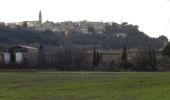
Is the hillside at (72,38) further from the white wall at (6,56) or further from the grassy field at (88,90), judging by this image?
the grassy field at (88,90)

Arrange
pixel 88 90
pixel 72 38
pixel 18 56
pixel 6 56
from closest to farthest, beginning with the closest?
pixel 88 90 → pixel 6 56 → pixel 18 56 → pixel 72 38

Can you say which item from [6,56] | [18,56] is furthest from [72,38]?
[6,56]

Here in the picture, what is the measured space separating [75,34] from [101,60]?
210 feet

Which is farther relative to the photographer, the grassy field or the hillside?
the hillside

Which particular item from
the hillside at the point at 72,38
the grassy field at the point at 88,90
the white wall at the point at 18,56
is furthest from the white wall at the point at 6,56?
the grassy field at the point at 88,90

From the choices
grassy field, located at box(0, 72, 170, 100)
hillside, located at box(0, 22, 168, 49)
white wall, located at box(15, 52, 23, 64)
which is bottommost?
grassy field, located at box(0, 72, 170, 100)

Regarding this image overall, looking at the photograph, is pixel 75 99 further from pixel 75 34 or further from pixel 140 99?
pixel 75 34

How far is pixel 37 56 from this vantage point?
296ft

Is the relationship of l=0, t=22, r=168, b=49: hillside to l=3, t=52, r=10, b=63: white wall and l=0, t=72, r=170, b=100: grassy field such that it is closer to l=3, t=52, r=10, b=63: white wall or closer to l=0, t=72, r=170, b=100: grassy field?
l=3, t=52, r=10, b=63: white wall

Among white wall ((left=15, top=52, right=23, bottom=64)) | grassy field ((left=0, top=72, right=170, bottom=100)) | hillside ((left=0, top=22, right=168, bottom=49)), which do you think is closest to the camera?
grassy field ((left=0, top=72, right=170, bottom=100))

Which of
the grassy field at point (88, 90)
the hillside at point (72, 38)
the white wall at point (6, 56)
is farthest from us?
the hillside at point (72, 38)

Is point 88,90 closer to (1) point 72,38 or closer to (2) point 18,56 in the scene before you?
(2) point 18,56

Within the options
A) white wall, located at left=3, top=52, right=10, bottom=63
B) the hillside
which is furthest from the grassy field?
the hillside

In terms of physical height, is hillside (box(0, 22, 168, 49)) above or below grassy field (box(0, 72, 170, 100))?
above
